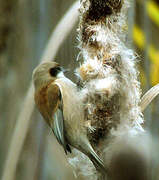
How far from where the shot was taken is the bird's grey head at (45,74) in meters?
1.67

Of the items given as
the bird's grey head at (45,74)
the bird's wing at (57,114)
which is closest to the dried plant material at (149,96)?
the bird's wing at (57,114)

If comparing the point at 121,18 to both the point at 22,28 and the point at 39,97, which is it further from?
the point at 22,28

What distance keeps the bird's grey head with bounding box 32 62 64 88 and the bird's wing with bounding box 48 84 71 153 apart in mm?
43

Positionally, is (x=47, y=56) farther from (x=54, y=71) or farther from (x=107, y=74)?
(x=107, y=74)

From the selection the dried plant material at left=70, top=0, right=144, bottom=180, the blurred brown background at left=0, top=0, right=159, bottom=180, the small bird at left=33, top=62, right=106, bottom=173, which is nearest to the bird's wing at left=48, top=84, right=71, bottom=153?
the small bird at left=33, top=62, right=106, bottom=173

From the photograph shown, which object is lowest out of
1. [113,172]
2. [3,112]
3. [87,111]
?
[3,112]

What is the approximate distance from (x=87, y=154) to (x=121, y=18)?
1.54 feet

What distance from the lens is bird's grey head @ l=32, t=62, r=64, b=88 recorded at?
5.48 ft

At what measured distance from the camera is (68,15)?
5.05 feet

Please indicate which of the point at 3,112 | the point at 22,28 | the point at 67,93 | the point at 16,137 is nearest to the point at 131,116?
the point at 67,93

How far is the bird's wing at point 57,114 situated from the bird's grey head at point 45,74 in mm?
43

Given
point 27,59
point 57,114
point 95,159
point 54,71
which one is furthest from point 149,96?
point 27,59

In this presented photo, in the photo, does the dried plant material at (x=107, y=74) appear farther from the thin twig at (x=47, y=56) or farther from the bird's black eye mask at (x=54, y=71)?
the bird's black eye mask at (x=54, y=71)

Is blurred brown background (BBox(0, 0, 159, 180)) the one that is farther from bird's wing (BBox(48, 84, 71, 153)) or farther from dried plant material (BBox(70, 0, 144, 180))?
dried plant material (BBox(70, 0, 144, 180))
